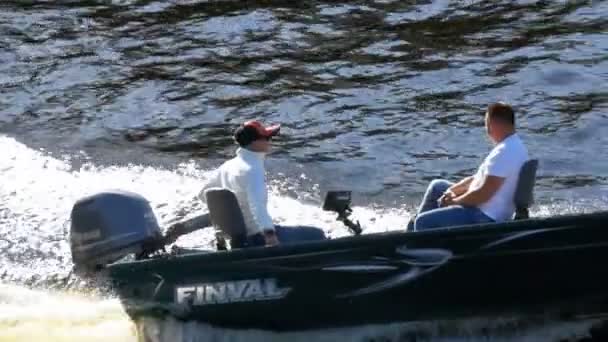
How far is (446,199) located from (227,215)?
1694 millimetres

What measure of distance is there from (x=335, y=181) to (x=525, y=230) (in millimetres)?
4664

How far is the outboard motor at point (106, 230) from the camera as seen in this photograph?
9.52 metres

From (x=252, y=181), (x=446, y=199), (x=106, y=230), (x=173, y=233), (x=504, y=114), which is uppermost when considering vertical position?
(x=504, y=114)

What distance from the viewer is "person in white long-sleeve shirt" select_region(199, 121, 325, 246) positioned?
926 centimetres

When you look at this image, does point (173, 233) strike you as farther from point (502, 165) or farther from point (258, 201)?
point (502, 165)

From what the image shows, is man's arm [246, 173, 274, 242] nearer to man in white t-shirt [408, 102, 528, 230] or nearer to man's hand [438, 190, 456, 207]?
man in white t-shirt [408, 102, 528, 230]

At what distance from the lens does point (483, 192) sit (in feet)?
30.4

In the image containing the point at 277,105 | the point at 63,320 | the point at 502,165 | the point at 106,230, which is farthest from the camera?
the point at 277,105

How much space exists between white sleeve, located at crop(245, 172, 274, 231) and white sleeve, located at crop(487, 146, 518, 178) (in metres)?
1.60

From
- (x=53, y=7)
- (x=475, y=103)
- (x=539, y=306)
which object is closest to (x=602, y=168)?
(x=475, y=103)

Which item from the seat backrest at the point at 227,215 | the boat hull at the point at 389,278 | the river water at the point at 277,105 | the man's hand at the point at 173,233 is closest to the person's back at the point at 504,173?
the boat hull at the point at 389,278

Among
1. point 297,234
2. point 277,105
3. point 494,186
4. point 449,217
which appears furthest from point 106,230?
point 277,105

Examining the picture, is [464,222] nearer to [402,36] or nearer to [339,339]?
[339,339]

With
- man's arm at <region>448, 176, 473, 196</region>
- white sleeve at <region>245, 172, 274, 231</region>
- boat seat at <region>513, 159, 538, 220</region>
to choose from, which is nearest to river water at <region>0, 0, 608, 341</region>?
white sleeve at <region>245, 172, 274, 231</region>
